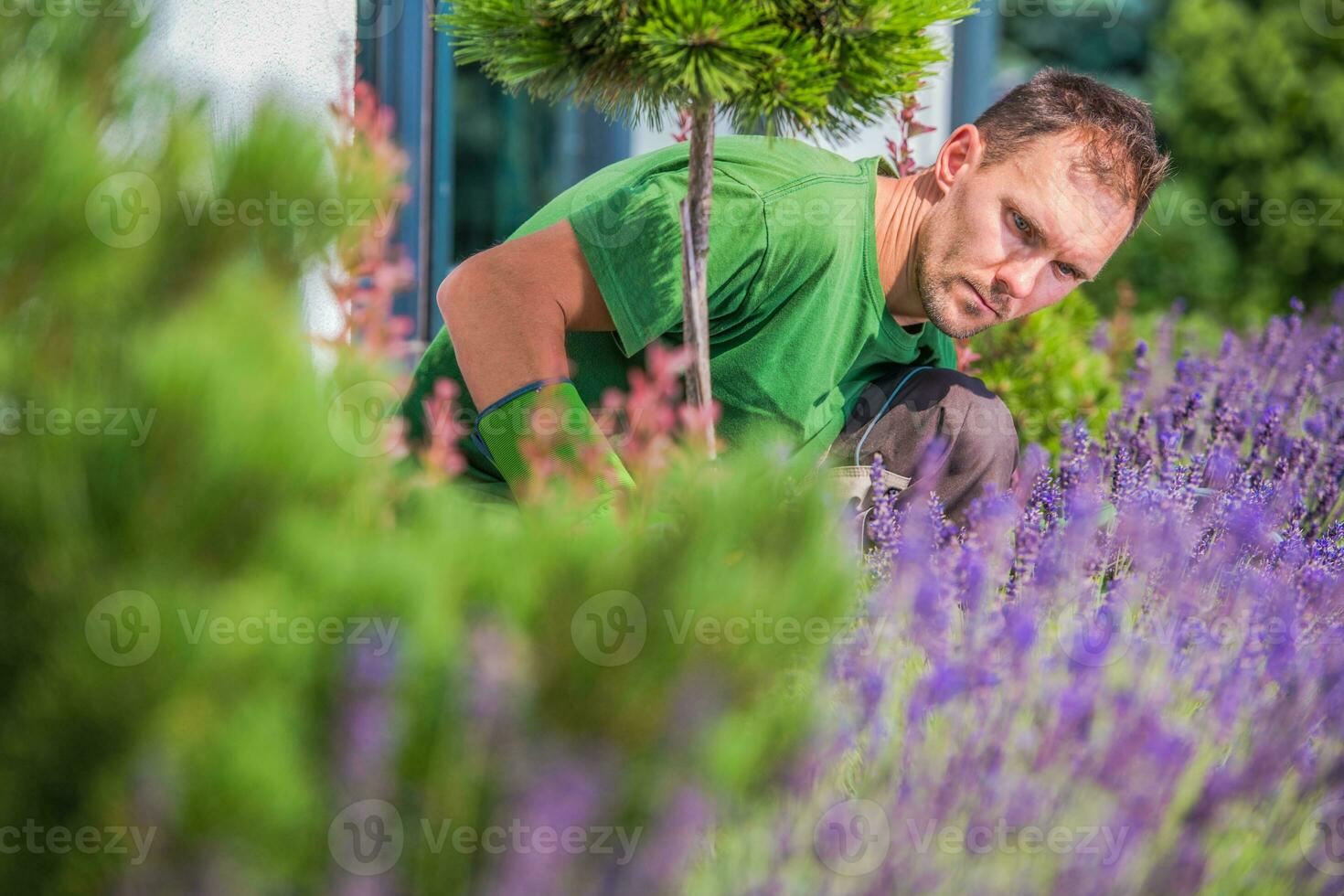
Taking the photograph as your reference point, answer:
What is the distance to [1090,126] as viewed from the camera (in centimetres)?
237

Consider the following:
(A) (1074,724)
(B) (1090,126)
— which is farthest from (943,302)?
(A) (1074,724)

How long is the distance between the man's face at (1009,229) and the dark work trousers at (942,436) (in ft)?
1.29

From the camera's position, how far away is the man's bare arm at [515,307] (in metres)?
2.04

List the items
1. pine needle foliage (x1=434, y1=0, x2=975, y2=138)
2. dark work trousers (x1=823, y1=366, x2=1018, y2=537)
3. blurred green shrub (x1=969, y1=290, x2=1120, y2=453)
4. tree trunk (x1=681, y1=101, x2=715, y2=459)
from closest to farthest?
pine needle foliage (x1=434, y1=0, x2=975, y2=138) → tree trunk (x1=681, y1=101, x2=715, y2=459) → dark work trousers (x1=823, y1=366, x2=1018, y2=537) → blurred green shrub (x1=969, y1=290, x2=1120, y2=453)

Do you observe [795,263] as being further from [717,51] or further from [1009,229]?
[717,51]

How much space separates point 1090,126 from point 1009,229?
26 cm

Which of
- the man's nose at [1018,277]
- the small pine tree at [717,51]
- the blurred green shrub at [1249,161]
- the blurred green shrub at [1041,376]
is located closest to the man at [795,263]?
the man's nose at [1018,277]

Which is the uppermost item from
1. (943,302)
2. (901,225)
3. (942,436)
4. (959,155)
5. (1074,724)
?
(959,155)

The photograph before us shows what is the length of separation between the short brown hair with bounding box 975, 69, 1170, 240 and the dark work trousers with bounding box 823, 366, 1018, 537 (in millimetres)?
565

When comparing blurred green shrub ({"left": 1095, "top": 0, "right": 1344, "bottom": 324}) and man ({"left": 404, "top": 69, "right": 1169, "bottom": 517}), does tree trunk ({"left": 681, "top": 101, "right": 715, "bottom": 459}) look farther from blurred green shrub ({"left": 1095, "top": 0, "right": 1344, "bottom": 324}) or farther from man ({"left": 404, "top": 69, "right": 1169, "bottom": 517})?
blurred green shrub ({"left": 1095, "top": 0, "right": 1344, "bottom": 324})

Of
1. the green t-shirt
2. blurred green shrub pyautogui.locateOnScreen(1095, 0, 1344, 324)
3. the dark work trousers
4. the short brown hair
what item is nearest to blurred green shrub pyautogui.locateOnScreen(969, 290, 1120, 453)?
the dark work trousers

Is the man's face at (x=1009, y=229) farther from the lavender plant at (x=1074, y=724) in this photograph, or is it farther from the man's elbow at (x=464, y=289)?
the man's elbow at (x=464, y=289)

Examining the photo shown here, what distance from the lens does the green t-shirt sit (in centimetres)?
217

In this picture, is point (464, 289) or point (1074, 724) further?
point (464, 289)
